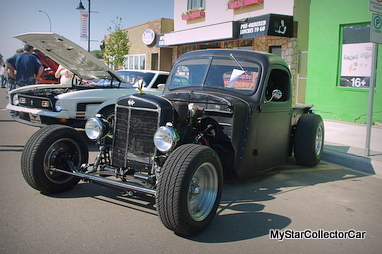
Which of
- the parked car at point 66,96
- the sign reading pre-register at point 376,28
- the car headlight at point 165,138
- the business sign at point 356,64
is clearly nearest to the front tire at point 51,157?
the car headlight at point 165,138

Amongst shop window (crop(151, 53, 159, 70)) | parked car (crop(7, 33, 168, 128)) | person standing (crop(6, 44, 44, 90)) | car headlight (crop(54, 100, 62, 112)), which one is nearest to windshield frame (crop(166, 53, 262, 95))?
parked car (crop(7, 33, 168, 128))

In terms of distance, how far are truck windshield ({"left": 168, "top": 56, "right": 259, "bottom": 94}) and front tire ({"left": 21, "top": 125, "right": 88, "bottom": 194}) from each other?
5.91 ft

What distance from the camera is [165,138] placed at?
3570 millimetres

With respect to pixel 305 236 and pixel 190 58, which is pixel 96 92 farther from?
pixel 305 236

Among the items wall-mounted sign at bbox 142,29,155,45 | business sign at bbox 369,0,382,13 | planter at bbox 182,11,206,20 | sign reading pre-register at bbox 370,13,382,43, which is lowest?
sign reading pre-register at bbox 370,13,382,43

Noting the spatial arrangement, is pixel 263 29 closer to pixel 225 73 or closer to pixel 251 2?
pixel 251 2

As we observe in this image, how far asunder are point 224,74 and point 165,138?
5.83 ft

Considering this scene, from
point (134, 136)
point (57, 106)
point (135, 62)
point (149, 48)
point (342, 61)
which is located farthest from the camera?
point (135, 62)

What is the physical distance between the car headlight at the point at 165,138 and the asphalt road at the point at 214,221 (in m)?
0.76

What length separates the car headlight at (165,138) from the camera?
138 inches

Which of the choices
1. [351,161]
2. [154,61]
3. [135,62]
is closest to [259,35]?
[351,161]

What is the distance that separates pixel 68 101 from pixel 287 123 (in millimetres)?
4026

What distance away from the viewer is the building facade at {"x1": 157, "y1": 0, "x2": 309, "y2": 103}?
1367 centimetres

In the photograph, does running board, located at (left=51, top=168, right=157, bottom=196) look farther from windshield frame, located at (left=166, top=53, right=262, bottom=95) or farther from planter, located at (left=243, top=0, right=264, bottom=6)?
planter, located at (left=243, top=0, right=264, bottom=6)
